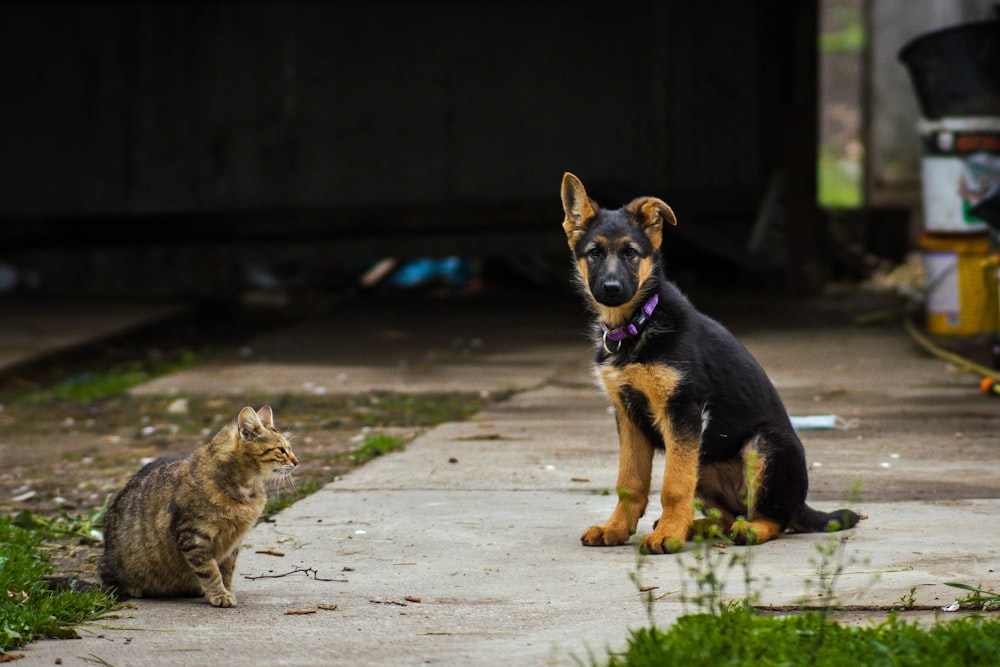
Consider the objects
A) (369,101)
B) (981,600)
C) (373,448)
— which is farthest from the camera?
(369,101)

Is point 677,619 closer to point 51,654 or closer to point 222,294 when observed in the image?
point 51,654

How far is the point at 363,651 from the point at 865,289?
12.1 metres

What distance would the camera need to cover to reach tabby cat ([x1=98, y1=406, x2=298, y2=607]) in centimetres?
487

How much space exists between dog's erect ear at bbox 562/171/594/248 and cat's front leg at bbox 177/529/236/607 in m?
1.84

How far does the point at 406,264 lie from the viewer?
17.6 m

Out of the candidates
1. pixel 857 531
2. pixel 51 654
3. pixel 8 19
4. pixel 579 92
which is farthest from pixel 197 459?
pixel 8 19

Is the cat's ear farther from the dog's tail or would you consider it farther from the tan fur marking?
the dog's tail

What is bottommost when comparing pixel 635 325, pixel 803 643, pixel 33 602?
pixel 33 602

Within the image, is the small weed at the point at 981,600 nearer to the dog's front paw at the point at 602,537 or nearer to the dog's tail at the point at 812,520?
the dog's tail at the point at 812,520

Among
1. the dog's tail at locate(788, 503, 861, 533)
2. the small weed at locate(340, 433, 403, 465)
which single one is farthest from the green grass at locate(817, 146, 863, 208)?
the dog's tail at locate(788, 503, 861, 533)

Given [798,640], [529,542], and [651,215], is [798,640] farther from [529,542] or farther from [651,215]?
[651,215]

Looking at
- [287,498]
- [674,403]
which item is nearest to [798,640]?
[674,403]

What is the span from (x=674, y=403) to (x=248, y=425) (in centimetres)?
158

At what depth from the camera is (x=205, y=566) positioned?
4848mm
